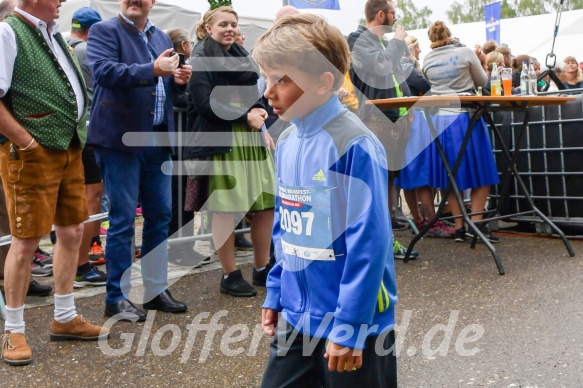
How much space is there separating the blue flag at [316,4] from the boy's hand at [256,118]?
5.05m

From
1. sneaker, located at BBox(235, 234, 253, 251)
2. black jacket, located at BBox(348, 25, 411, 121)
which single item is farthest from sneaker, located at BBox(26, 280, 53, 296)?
black jacket, located at BBox(348, 25, 411, 121)

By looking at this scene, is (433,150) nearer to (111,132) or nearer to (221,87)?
(221,87)

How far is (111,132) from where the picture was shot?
4.30 m

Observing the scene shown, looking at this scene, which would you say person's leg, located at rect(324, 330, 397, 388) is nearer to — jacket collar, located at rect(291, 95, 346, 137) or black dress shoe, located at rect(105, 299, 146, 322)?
jacket collar, located at rect(291, 95, 346, 137)

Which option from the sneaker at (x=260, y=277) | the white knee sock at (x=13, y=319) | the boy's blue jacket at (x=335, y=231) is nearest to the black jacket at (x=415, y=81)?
the sneaker at (x=260, y=277)

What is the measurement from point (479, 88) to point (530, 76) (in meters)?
0.86

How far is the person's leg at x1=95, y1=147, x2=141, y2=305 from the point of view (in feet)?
14.2

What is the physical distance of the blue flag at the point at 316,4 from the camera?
9703 millimetres

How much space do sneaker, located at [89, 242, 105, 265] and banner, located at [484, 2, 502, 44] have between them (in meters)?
10.9

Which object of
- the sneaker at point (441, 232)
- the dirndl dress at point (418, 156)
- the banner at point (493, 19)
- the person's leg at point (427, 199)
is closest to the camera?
the sneaker at point (441, 232)

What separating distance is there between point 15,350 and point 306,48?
2.31 m

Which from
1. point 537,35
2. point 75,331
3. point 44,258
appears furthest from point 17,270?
point 537,35

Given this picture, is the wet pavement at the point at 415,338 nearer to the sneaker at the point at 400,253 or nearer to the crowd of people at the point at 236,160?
the crowd of people at the point at 236,160

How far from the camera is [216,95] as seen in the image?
4.87 meters
